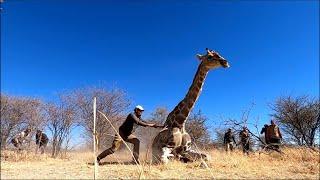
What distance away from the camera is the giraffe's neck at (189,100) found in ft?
34.0

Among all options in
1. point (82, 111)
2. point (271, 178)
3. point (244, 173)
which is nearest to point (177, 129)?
point (244, 173)

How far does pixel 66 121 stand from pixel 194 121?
770cm

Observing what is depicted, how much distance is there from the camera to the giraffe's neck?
34.0 feet

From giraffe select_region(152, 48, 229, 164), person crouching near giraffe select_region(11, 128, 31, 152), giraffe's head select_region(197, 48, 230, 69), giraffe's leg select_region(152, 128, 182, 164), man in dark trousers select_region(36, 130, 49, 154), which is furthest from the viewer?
man in dark trousers select_region(36, 130, 49, 154)

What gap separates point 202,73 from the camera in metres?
10.6

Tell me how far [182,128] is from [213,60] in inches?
75.2

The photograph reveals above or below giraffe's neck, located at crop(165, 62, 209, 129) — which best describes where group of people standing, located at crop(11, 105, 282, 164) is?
below

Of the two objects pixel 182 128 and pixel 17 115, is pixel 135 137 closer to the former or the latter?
pixel 182 128

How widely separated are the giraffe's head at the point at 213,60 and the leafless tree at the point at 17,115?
1090 centimetres

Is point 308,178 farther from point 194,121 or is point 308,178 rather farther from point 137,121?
point 194,121

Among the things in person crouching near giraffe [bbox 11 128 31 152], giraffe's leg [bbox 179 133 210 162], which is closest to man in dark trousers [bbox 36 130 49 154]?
person crouching near giraffe [bbox 11 128 31 152]

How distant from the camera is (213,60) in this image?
1027 cm

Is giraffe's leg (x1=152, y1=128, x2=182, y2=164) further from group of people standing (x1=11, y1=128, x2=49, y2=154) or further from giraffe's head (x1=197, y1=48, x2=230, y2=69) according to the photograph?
group of people standing (x1=11, y1=128, x2=49, y2=154)

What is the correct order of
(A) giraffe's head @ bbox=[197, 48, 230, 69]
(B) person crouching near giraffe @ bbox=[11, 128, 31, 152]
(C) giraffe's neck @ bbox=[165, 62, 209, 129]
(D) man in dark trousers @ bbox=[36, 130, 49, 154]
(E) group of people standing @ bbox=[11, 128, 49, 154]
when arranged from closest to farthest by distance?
(A) giraffe's head @ bbox=[197, 48, 230, 69] → (C) giraffe's neck @ bbox=[165, 62, 209, 129] → (B) person crouching near giraffe @ bbox=[11, 128, 31, 152] → (E) group of people standing @ bbox=[11, 128, 49, 154] → (D) man in dark trousers @ bbox=[36, 130, 49, 154]
